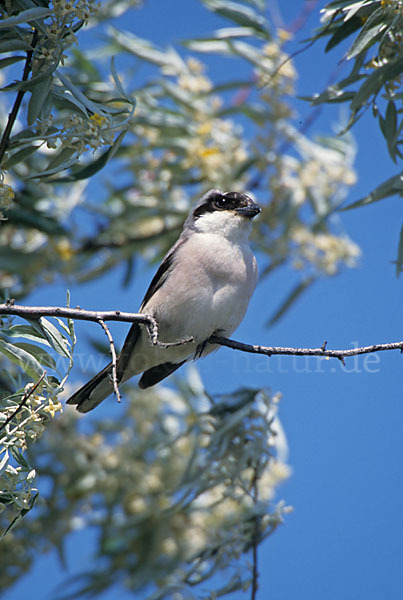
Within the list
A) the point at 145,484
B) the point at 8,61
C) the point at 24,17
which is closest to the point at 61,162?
the point at 8,61

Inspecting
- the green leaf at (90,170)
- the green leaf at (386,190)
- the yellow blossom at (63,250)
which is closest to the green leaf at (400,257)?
the green leaf at (386,190)

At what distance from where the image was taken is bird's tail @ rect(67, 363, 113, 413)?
124 inches

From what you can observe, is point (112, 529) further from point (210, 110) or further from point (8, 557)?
point (210, 110)

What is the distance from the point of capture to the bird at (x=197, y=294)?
128 inches

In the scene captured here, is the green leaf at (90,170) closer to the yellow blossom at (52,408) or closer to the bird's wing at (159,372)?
the yellow blossom at (52,408)

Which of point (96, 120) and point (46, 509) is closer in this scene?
point (96, 120)

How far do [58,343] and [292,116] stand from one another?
2.59 meters

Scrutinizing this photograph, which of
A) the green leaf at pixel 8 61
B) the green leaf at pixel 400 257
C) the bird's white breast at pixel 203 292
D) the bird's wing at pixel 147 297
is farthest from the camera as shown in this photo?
the bird's wing at pixel 147 297

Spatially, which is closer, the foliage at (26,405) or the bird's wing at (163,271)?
the foliage at (26,405)

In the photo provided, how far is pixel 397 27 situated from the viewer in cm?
256

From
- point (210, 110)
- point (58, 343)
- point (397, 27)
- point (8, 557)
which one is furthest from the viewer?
point (210, 110)

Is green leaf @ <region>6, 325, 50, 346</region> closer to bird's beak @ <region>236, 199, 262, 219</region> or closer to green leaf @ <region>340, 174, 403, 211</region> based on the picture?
green leaf @ <region>340, 174, 403, 211</region>

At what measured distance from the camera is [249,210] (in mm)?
3490

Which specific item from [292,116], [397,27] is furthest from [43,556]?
[397,27]
